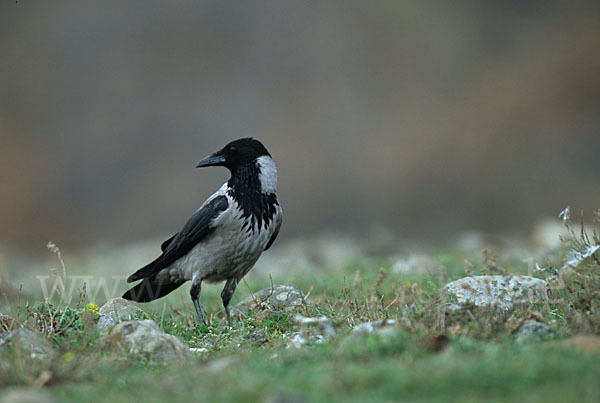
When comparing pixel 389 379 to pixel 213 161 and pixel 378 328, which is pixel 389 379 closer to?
pixel 378 328

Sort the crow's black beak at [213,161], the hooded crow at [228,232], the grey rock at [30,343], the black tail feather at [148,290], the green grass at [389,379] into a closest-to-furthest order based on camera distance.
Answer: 1. the green grass at [389,379]
2. the grey rock at [30,343]
3. the hooded crow at [228,232]
4. the crow's black beak at [213,161]
5. the black tail feather at [148,290]

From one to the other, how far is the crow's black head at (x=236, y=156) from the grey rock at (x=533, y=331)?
333 centimetres

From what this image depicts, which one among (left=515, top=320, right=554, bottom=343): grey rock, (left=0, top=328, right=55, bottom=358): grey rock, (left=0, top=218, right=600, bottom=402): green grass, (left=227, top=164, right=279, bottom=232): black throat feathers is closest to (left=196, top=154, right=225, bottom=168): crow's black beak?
(left=227, top=164, right=279, bottom=232): black throat feathers

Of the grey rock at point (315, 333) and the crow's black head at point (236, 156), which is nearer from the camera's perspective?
the grey rock at point (315, 333)

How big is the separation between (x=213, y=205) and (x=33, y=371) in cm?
304

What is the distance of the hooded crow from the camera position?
6395 millimetres

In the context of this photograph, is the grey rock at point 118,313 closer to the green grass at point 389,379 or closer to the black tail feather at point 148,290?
the black tail feather at point 148,290

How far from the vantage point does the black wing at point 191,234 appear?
6.42 metres

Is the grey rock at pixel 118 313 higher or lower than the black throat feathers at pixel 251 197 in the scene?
lower

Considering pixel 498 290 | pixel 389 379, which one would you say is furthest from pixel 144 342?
pixel 498 290

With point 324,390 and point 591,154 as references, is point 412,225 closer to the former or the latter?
point 591,154

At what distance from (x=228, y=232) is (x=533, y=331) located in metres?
3.06

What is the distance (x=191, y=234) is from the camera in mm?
6484

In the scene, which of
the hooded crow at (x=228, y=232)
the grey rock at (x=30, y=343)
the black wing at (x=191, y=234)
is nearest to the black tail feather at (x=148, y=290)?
the hooded crow at (x=228, y=232)
